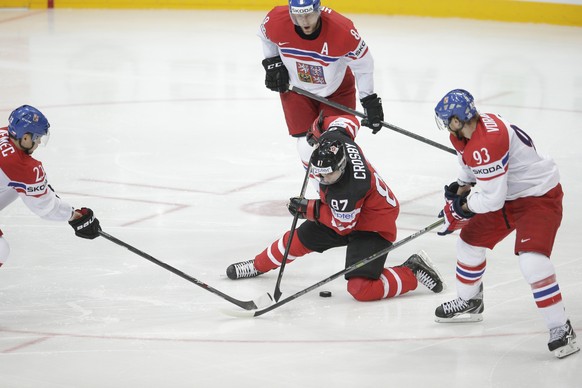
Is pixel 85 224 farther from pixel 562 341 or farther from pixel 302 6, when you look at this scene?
pixel 562 341

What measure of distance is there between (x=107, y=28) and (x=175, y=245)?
7.58 m

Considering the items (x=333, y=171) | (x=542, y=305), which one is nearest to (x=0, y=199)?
(x=333, y=171)

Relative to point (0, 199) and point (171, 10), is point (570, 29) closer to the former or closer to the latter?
point (171, 10)

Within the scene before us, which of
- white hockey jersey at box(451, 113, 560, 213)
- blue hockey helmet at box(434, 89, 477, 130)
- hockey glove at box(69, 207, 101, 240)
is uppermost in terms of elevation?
blue hockey helmet at box(434, 89, 477, 130)

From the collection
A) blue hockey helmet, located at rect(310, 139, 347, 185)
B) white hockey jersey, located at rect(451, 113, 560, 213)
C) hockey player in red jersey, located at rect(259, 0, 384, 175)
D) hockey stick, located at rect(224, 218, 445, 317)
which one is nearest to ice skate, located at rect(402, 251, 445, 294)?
hockey stick, located at rect(224, 218, 445, 317)

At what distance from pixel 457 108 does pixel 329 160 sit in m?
0.67

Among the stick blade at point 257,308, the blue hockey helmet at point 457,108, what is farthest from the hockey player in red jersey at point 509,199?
the stick blade at point 257,308

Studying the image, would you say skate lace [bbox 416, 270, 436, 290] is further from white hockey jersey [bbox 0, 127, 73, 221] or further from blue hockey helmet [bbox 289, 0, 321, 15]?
white hockey jersey [bbox 0, 127, 73, 221]

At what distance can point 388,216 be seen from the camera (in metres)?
4.77

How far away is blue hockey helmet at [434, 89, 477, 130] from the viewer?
3987 mm

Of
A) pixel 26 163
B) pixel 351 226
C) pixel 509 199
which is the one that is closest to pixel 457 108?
pixel 509 199

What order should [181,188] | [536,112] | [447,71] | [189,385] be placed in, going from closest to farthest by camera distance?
[189,385], [181,188], [536,112], [447,71]

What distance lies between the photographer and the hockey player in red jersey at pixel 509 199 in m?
3.95

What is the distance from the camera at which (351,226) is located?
15.3 feet
